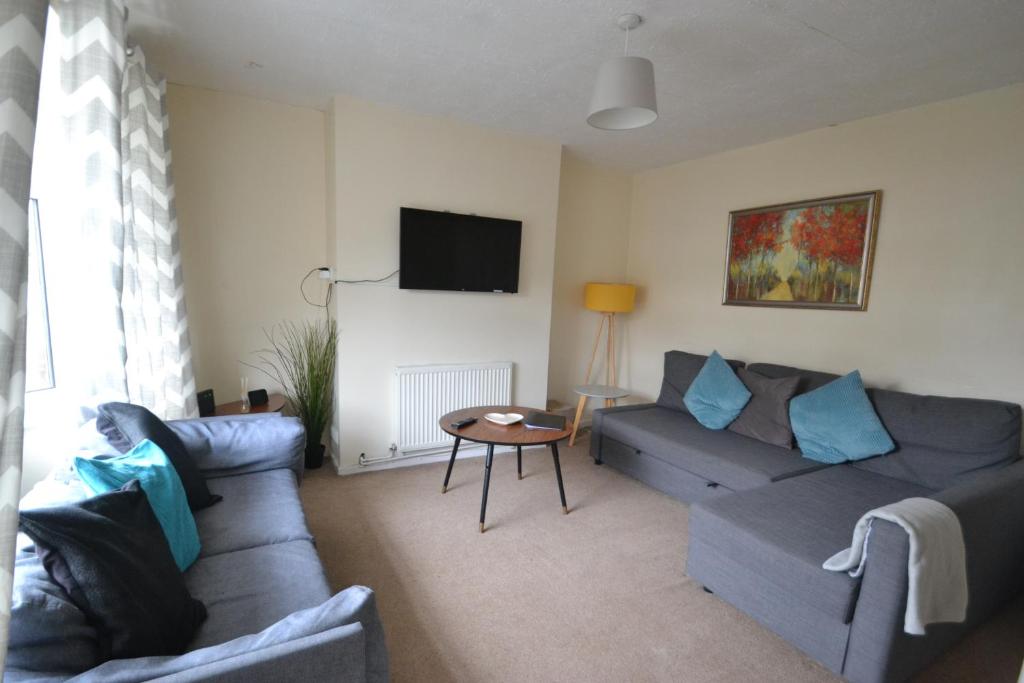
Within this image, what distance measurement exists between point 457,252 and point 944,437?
314cm

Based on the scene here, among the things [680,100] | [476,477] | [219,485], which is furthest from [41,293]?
[680,100]

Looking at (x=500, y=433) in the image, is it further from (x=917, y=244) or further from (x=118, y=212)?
(x=917, y=244)

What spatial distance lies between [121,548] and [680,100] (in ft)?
10.9

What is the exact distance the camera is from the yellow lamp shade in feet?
13.5

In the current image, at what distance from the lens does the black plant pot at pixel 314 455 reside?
337 cm

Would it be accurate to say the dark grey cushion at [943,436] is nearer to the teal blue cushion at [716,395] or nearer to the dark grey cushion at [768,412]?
the dark grey cushion at [768,412]

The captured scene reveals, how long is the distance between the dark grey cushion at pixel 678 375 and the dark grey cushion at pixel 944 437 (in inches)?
43.9

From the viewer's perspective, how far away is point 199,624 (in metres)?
1.29

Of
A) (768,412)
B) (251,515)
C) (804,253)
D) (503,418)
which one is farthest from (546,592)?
(804,253)

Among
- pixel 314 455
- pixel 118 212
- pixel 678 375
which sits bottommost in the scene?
pixel 314 455

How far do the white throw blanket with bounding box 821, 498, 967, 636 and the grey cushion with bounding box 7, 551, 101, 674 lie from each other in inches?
87.9

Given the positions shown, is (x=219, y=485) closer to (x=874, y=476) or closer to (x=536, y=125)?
(x=536, y=125)

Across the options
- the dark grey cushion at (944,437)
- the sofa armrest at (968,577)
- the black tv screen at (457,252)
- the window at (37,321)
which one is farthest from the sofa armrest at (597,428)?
the window at (37,321)

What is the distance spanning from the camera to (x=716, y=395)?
334cm
